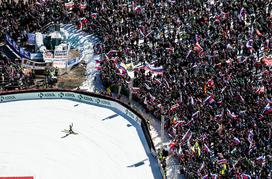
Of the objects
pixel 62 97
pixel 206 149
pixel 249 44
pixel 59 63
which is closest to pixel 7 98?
pixel 62 97

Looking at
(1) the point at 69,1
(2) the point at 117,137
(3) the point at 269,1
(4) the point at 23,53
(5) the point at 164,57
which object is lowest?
(2) the point at 117,137

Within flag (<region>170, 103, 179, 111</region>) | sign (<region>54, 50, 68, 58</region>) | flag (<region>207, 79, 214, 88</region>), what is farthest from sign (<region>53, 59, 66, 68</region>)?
flag (<region>207, 79, 214, 88</region>)

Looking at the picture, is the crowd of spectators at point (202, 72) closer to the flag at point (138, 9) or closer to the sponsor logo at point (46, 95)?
the flag at point (138, 9)

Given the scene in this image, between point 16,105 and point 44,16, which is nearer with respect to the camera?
point 16,105

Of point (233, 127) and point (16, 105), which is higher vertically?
point (16, 105)

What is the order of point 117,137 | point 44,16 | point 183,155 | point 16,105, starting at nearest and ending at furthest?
point 183,155, point 117,137, point 16,105, point 44,16

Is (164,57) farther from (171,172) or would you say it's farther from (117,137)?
(171,172)

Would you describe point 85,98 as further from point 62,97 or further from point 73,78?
point 73,78

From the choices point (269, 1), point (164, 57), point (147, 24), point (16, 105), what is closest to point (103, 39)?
point (147, 24)
